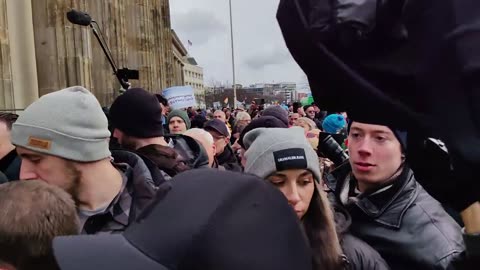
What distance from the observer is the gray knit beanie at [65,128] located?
2.48 metres

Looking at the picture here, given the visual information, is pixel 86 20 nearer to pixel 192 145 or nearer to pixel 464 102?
pixel 192 145

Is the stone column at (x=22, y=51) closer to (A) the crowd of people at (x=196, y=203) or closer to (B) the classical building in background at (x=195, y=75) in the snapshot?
(A) the crowd of people at (x=196, y=203)

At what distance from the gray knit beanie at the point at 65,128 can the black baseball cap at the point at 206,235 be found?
1.45 meters

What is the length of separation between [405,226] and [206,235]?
156 centimetres

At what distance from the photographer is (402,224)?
2.29 meters

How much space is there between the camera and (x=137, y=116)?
3.32m

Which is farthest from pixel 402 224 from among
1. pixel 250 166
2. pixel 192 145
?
pixel 192 145

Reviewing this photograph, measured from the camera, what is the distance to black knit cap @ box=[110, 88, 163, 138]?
131 inches

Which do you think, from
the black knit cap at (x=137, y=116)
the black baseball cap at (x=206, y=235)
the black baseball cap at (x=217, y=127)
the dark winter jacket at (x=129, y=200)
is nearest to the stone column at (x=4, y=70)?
the black baseball cap at (x=217, y=127)

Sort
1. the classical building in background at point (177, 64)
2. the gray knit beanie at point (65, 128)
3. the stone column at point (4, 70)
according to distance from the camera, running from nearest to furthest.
Answer: the gray knit beanie at point (65, 128) → the stone column at point (4, 70) → the classical building in background at point (177, 64)

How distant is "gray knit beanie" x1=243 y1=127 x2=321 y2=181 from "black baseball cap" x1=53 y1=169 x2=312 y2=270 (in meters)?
1.40

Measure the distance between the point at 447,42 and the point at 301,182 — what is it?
180 cm

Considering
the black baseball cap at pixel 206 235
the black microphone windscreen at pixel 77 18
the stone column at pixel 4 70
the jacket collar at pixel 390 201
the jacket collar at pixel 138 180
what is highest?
the black microphone windscreen at pixel 77 18

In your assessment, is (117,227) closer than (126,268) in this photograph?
No
